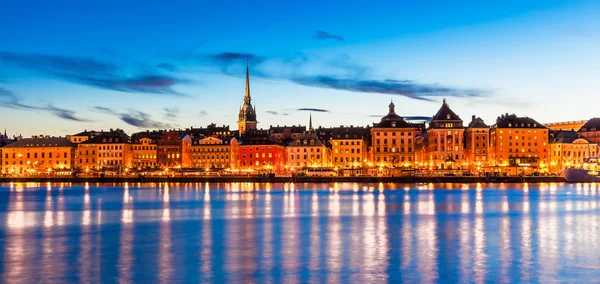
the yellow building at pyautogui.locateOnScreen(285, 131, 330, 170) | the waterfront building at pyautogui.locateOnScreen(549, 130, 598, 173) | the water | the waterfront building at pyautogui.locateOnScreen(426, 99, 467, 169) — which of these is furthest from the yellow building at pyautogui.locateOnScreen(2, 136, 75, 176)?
the waterfront building at pyautogui.locateOnScreen(549, 130, 598, 173)

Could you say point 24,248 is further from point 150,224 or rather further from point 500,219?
point 500,219

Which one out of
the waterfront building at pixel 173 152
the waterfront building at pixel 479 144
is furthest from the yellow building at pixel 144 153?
the waterfront building at pixel 479 144

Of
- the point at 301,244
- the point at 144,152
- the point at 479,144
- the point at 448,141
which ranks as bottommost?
the point at 301,244

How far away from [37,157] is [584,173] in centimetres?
7750

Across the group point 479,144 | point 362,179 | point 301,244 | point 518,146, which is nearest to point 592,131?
point 518,146

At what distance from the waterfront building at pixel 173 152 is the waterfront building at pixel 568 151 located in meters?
52.7

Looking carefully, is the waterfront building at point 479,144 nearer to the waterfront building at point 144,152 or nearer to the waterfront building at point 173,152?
the waterfront building at point 173,152

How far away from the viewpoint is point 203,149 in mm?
109312

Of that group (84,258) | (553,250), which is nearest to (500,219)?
(553,250)

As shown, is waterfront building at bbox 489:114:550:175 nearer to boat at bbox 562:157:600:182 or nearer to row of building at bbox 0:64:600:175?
row of building at bbox 0:64:600:175

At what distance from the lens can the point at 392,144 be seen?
10394cm

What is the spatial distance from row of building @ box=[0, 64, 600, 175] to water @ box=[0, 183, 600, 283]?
60.1 metres

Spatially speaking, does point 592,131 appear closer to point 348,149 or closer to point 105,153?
point 348,149

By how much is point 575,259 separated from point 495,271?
147 inches
